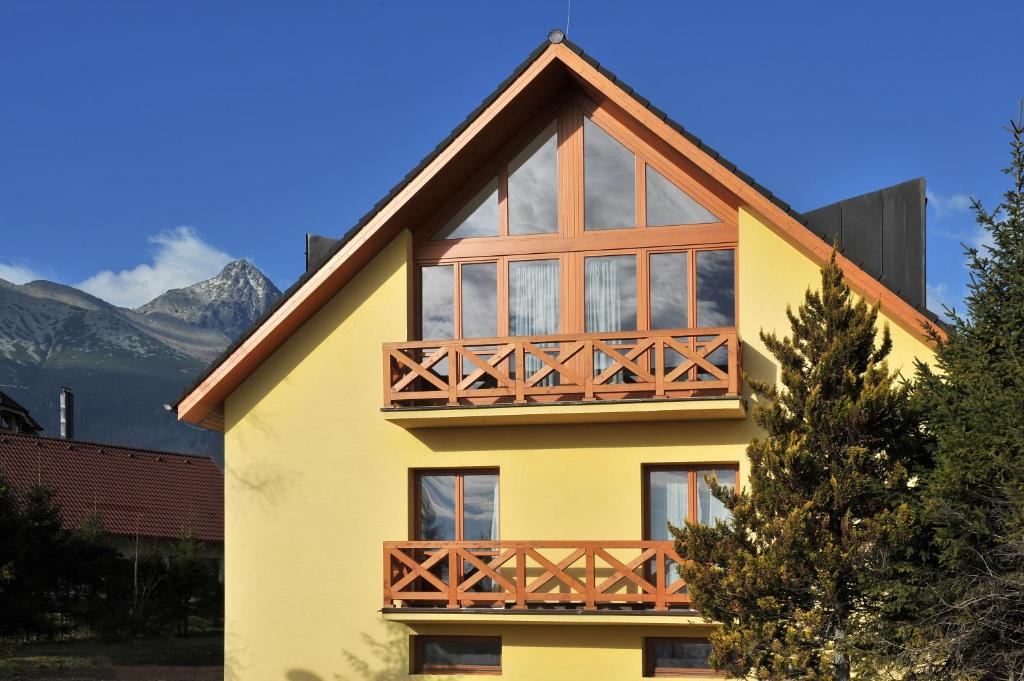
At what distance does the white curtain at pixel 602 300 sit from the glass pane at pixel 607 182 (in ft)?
2.06

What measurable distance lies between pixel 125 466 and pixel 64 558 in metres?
14.6

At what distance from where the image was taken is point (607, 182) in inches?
696

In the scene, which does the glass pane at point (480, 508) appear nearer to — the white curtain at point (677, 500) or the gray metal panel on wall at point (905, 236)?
the white curtain at point (677, 500)

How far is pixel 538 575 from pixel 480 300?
14.1ft

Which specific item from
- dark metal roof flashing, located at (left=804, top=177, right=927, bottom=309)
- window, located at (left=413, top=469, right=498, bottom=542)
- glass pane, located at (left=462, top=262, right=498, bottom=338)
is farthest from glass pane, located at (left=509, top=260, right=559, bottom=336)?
dark metal roof flashing, located at (left=804, top=177, right=927, bottom=309)

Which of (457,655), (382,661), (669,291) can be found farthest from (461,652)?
(669,291)

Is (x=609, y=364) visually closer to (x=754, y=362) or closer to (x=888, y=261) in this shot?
(x=754, y=362)

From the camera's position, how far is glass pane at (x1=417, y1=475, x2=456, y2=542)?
17.7 m

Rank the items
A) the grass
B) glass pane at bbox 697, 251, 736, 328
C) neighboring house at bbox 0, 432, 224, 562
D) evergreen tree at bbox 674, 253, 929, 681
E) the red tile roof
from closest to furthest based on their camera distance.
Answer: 1. evergreen tree at bbox 674, 253, 929, 681
2. glass pane at bbox 697, 251, 736, 328
3. the grass
4. neighboring house at bbox 0, 432, 224, 562
5. the red tile roof

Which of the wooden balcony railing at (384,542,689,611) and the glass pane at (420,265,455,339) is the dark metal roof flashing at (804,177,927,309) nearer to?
the wooden balcony railing at (384,542,689,611)

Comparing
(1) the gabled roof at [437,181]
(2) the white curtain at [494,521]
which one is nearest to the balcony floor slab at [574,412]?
(2) the white curtain at [494,521]

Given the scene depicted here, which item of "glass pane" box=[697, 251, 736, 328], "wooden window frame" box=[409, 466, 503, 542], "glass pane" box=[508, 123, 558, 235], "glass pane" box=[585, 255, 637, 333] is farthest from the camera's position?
"glass pane" box=[508, 123, 558, 235]

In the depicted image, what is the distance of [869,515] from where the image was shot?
13.0 m

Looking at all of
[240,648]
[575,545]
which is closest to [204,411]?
[240,648]
